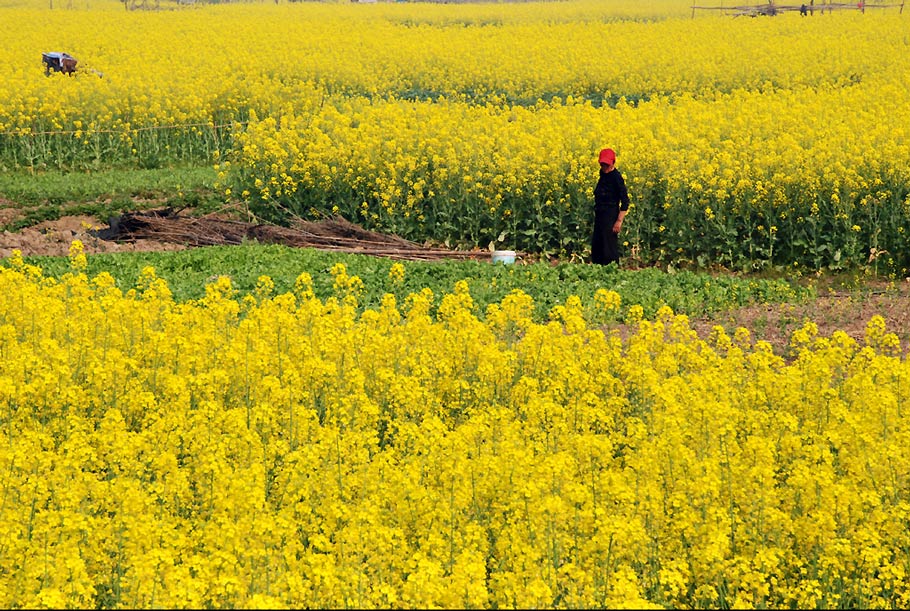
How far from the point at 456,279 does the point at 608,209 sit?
241 cm

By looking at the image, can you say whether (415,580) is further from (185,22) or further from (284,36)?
(185,22)

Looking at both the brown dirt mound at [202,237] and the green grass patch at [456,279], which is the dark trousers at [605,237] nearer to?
the green grass patch at [456,279]

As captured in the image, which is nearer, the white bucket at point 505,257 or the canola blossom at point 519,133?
the white bucket at point 505,257

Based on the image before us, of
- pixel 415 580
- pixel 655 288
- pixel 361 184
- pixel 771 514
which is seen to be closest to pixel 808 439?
pixel 771 514

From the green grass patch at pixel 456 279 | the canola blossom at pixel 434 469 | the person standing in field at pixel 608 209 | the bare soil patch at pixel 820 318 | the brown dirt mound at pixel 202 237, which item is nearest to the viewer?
the canola blossom at pixel 434 469

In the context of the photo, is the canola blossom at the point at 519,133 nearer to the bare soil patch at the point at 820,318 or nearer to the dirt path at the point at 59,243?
the dirt path at the point at 59,243

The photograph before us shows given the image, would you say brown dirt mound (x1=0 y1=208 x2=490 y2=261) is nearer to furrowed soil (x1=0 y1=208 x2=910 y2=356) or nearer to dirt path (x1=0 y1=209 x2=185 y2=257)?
dirt path (x1=0 y1=209 x2=185 y2=257)

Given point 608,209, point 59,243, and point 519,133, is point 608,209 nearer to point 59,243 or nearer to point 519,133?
point 519,133

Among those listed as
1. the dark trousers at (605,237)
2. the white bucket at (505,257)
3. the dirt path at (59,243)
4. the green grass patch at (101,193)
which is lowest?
the dirt path at (59,243)

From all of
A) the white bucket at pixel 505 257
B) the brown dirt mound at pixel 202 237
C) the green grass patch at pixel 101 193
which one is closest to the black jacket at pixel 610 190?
the white bucket at pixel 505 257

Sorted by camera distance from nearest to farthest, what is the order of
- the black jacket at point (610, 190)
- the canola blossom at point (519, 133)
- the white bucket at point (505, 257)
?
1. the black jacket at point (610, 190)
2. the white bucket at point (505, 257)
3. the canola blossom at point (519, 133)

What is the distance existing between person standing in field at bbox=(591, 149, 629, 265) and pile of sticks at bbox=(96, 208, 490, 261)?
2.41 metres

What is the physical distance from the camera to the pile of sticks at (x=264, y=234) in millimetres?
18734

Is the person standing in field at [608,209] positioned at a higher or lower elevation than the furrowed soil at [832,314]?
higher
